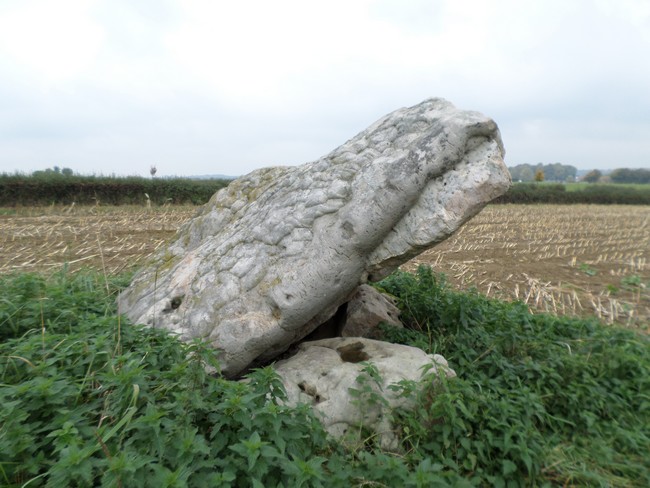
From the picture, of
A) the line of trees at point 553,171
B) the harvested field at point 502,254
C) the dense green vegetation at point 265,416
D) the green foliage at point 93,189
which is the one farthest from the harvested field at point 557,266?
the line of trees at point 553,171

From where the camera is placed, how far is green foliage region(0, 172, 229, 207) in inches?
669

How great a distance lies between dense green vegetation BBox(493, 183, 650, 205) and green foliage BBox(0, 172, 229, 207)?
1732 cm

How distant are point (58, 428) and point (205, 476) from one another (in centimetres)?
70

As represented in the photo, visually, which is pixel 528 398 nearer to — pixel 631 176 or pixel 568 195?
pixel 568 195

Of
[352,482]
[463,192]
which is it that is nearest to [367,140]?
[463,192]

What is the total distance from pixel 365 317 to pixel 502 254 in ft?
20.4

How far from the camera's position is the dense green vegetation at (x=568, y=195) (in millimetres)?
27628

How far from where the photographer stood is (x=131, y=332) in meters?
2.75

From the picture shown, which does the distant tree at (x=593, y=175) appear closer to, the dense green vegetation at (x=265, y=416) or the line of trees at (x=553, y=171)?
the line of trees at (x=553, y=171)

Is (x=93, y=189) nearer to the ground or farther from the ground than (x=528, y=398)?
farther from the ground

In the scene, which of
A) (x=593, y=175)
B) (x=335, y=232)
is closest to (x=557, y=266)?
(x=335, y=232)

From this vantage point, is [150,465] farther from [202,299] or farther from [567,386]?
[567,386]

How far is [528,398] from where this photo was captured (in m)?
2.81

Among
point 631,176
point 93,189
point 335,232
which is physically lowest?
point 631,176
